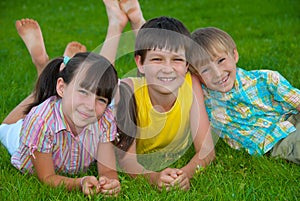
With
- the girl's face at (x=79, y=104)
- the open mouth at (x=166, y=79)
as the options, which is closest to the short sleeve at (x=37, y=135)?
the girl's face at (x=79, y=104)

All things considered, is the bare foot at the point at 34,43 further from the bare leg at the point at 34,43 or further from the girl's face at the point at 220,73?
the girl's face at the point at 220,73

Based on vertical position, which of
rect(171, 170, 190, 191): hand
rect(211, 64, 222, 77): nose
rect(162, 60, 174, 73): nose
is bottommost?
rect(171, 170, 190, 191): hand

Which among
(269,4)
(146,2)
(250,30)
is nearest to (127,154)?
(250,30)

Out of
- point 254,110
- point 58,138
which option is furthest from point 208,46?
point 58,138

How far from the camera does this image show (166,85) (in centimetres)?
287

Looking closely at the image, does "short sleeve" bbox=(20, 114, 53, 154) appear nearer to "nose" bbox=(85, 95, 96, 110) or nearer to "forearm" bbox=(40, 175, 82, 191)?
"forearm" bbox=(40, 175, 82, 191)

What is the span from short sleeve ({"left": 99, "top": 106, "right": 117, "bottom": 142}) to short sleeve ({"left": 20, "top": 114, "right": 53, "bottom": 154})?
0.30 meters

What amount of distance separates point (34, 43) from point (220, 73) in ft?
5.72

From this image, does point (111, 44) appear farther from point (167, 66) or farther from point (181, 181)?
point (181, 181)

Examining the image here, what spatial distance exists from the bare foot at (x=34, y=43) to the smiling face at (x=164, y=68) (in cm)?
131

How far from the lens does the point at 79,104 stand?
2.61 m

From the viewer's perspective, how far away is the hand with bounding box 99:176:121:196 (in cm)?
244

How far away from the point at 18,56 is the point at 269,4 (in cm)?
533

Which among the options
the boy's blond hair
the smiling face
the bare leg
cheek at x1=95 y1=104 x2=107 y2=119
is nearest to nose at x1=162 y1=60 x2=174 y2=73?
the smiling face
